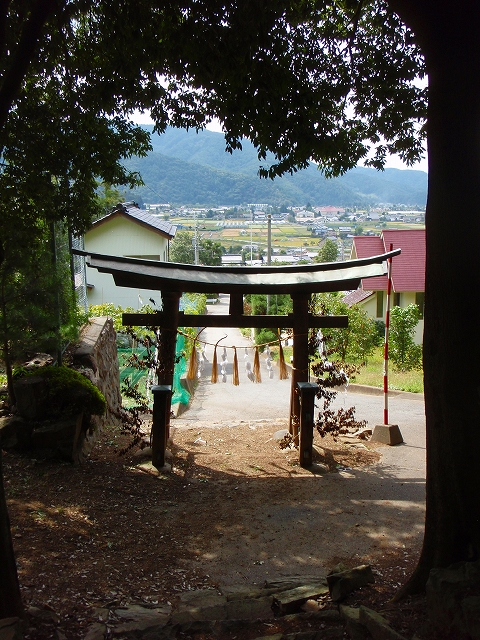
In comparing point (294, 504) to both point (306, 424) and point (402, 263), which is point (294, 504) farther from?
point (402, 263)

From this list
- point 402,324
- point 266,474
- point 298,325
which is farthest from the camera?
point 402,324

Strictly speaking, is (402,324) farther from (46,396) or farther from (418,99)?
(46,396)

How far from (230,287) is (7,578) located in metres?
5.44

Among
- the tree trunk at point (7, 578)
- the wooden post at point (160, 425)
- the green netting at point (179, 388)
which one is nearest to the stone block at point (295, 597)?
the tree trunk at point (7, 578)

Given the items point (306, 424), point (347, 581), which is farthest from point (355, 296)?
point (347, 581)

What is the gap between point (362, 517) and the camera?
6508mm

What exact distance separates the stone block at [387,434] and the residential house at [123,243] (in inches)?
796

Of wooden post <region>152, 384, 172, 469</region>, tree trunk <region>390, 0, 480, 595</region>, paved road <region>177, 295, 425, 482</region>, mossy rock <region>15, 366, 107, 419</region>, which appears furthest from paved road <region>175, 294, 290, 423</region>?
tree trunk <region>390, 0, 480, 595</region>

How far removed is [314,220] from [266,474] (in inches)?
2932

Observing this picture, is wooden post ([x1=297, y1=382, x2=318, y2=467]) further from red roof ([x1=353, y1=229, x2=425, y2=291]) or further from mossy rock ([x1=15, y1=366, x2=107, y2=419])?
red roof ([x1=353, y1=229, x2=425, y2=291])

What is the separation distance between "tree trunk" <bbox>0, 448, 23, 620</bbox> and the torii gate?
4547 millimetres

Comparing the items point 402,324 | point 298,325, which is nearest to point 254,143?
point 298,325

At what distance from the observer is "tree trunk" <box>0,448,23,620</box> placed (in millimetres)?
3469

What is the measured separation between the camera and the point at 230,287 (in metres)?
8.41
